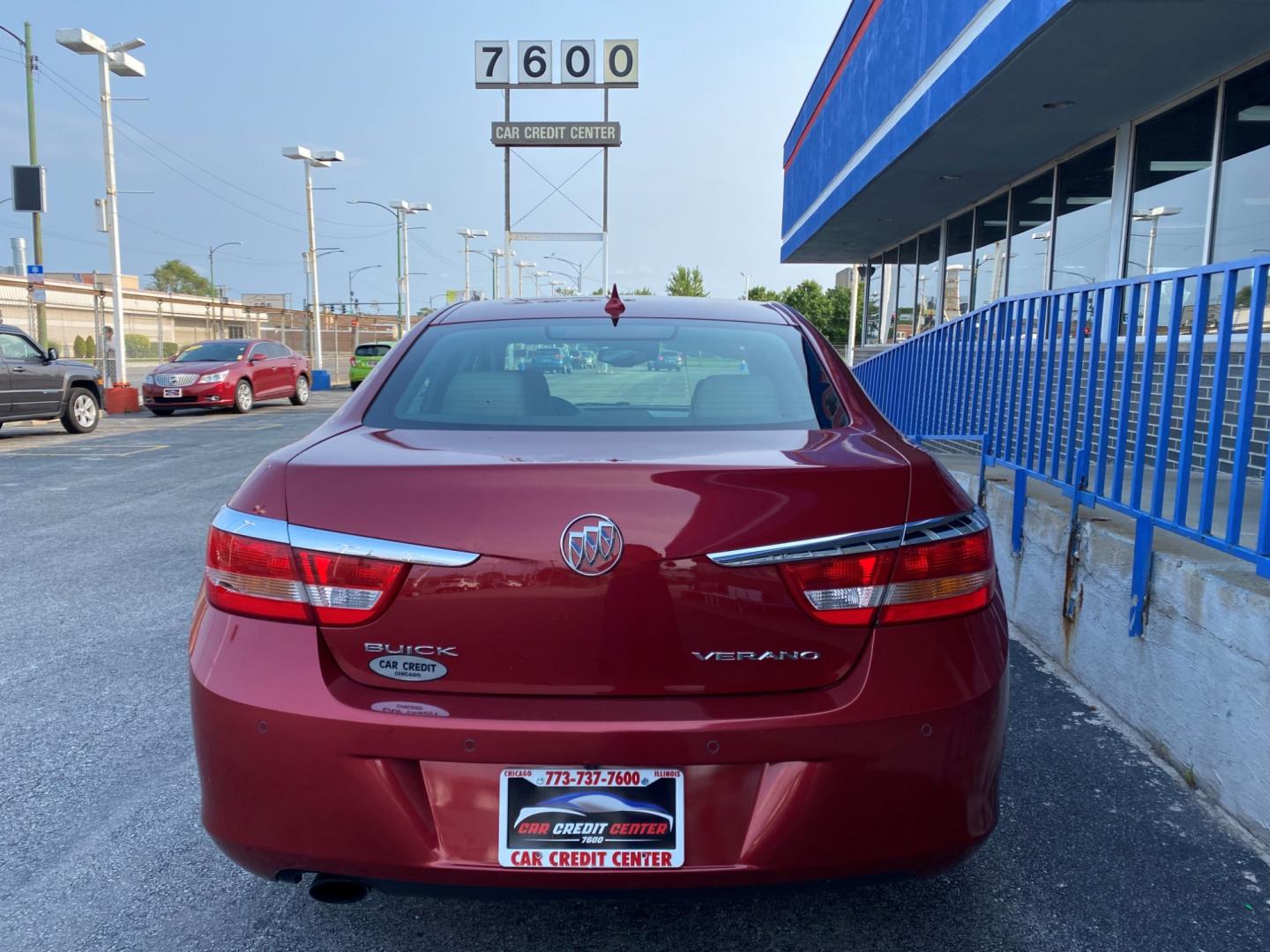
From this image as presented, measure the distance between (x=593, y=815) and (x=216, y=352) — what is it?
21.6 meters

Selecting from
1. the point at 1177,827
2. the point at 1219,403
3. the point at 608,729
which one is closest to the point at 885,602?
the point at 608,729

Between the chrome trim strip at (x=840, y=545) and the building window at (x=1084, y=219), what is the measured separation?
8.73m

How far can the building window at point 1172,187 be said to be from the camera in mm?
8203

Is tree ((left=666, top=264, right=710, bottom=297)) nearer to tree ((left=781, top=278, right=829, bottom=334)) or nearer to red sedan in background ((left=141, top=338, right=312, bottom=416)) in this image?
tree ((left=781, top=278, right=829, bottom=334))

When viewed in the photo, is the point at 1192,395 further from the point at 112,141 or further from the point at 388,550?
the point at 112,141

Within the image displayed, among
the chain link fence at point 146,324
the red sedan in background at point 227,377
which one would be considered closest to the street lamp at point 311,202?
the chain link fence at point 146,324

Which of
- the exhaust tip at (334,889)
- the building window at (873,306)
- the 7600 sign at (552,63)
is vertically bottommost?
the exhaust tip at (334,889)

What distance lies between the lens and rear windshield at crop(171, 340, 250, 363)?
825 inches

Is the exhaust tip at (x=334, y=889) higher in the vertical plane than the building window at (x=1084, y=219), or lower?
lower

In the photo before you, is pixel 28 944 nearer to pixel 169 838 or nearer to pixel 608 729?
pixel 169 838

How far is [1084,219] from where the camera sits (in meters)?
10.6

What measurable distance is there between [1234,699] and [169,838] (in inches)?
129

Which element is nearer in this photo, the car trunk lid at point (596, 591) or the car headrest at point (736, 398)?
the car trunk lid at point (596, 591)

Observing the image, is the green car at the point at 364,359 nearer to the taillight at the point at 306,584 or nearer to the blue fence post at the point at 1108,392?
the blue fence post at the point at 1108,392
